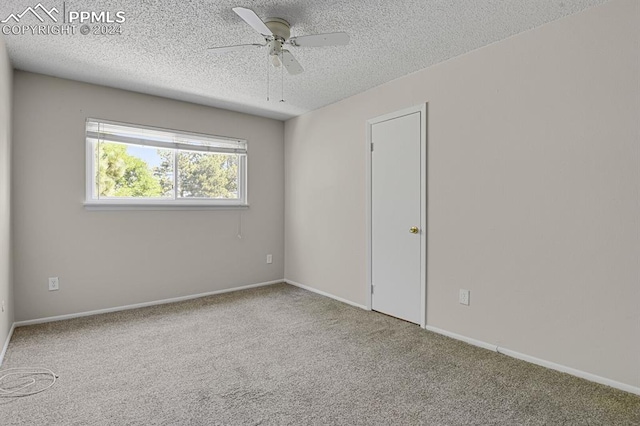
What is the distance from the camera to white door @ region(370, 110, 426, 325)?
306 centimetres

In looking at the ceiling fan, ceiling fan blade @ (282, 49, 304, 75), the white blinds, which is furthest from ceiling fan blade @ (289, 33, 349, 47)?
the white blinds

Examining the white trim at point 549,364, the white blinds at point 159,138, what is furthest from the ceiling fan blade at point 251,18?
the white trim at point 549,364

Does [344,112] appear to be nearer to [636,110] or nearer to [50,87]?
[636,110]

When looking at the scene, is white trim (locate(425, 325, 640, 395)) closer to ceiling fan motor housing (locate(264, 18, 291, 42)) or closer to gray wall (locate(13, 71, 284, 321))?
ceiling fan motor housing (locate(264, 18, 291, 42))

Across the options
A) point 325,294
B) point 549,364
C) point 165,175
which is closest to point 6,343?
point 165,175

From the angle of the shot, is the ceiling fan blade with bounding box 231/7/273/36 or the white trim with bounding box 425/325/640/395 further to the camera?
the white trim with bounding box 425/325/640/395

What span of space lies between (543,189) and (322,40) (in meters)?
1.80

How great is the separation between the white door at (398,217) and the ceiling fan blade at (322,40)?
48.7 inches

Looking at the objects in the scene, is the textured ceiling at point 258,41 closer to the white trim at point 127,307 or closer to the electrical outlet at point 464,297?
the electrical outlet at point 464,297

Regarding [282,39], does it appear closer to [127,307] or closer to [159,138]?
[159,138]

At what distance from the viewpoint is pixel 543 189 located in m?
2.28

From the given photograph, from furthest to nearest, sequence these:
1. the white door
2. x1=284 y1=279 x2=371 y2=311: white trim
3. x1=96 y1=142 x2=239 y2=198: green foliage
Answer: x1=284 y1=279 x2=371 y2=311: white trim, x1=96 y1=142 x2=239 y2=198: green foliage, the white door

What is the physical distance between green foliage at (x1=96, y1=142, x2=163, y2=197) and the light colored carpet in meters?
1.35

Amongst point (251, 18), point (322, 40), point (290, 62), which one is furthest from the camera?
point (290, 62)
